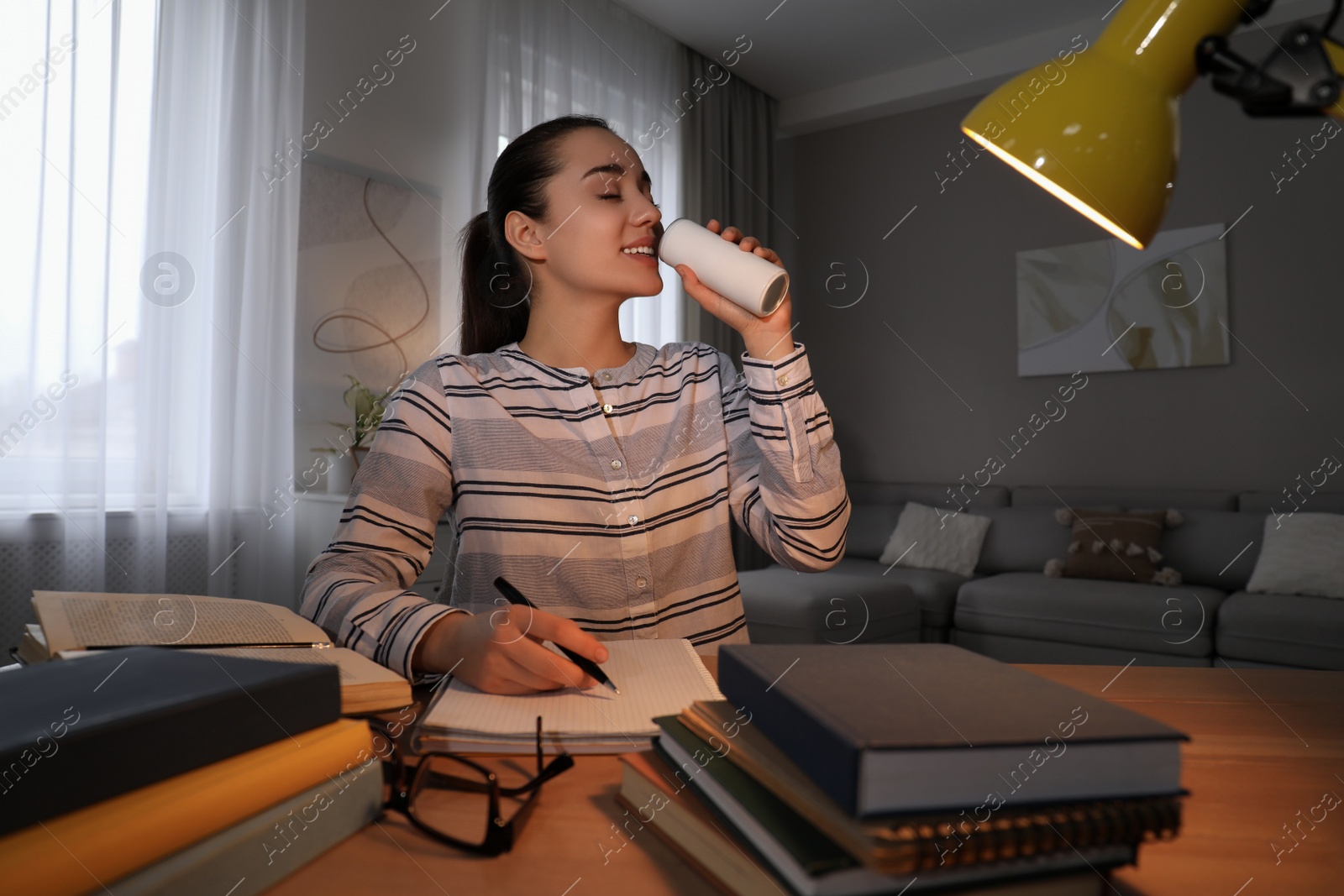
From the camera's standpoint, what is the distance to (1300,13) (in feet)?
11.8

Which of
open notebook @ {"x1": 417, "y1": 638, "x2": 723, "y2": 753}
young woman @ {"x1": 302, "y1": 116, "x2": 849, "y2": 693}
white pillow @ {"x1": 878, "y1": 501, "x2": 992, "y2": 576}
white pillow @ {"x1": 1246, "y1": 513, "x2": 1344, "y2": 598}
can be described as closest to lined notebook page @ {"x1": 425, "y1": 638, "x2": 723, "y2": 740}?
open notebook @ {"x1": 417, "y1": 638, "x2": 723, "y2": 753}

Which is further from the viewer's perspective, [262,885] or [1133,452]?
[1133,452]

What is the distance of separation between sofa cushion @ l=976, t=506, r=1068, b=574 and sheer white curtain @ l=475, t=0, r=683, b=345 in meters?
1.74

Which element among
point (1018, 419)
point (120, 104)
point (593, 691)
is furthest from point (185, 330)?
point (1018, 419)

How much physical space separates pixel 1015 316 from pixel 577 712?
13.6 ft

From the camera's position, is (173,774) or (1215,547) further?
(1215,547)

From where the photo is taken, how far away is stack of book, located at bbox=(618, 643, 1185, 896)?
1.12ft

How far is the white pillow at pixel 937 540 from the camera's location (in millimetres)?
3818

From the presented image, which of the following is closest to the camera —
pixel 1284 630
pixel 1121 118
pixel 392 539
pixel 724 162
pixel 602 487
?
pixel 1121 118

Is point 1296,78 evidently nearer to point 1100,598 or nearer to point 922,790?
point 922,790

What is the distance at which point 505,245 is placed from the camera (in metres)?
1.47

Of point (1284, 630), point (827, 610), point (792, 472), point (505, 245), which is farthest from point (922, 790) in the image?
point (1284, 630)

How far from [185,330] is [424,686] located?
211 centimetres

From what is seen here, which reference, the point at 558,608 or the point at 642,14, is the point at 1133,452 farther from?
the point at 558,608
